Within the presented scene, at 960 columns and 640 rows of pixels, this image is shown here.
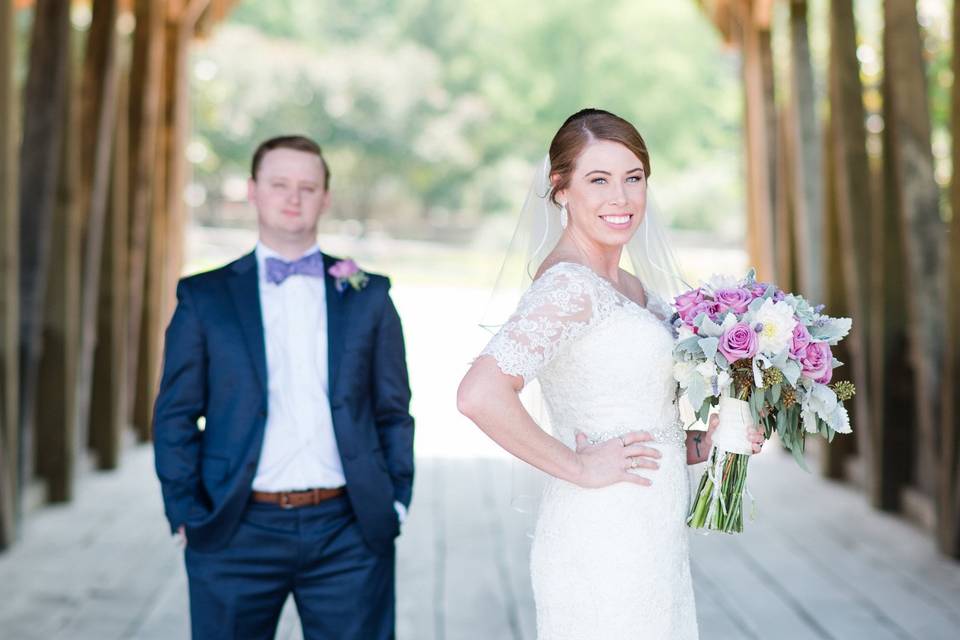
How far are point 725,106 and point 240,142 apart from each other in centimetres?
1447

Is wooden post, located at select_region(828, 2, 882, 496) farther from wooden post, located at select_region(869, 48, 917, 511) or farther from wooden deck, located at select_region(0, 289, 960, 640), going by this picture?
wooden deck, located at select_region(0, 289, 960, 640)

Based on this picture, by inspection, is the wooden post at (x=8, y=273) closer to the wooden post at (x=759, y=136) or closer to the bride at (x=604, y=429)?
the bride at (x=604, y=429)

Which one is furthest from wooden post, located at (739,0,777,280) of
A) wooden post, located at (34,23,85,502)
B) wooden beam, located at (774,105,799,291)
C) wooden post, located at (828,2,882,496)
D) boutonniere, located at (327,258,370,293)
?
boutonniere, located at (327,258,370,293)

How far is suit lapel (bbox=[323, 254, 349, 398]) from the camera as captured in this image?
316cm

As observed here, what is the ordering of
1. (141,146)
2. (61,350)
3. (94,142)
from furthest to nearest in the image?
(141,146)
(94,142)
(61,350)

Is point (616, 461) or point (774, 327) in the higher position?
point (774, 327)

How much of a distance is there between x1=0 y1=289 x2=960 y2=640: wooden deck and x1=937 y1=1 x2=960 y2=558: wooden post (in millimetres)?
171

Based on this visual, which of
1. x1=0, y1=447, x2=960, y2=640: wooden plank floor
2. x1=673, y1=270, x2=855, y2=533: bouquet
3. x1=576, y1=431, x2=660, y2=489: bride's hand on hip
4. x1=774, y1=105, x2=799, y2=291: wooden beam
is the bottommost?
x1=0, y1=447, x2=960, y2=640: wooden plank floor

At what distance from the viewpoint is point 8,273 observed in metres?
5.69

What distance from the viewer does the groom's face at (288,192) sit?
3166 mm

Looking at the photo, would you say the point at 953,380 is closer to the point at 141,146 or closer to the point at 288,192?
the point at 288,192

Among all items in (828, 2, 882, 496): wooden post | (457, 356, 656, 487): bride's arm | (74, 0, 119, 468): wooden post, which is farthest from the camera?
(74, 0, 119, 468): wooden post

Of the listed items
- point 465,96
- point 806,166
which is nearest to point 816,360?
point 806,166

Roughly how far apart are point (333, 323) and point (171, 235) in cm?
696
